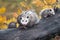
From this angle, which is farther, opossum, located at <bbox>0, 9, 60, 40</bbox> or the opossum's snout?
opossum, located at <bbox>0, 9, 60, 40</bbox>

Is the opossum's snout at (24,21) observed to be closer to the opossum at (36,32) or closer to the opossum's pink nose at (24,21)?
the opossum's pink nose at (24,21)

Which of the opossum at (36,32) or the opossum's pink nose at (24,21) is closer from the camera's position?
the opossum's pink nose at (24,21)

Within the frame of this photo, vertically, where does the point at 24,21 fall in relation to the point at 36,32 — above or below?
above

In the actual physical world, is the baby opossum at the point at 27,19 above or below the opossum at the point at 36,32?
above

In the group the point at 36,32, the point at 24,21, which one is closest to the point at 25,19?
the point at 24,21

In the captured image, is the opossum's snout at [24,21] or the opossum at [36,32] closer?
the opossum's snout at [24,21]

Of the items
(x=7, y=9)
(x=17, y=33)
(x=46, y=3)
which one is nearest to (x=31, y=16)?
(x=17, y=33)

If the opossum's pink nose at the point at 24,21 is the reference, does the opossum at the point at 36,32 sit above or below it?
below

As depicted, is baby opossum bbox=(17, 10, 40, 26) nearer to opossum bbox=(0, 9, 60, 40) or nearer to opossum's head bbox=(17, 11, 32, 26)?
opossum's head bbox=(17, 11, 32, 26)

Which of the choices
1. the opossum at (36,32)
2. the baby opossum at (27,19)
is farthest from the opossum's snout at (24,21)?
the opossum at (36,32)

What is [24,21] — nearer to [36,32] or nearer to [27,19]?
[27,19]

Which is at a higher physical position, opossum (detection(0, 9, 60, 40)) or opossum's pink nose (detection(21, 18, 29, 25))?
opossum's pink nose (detection(21, 18, 29, 25))

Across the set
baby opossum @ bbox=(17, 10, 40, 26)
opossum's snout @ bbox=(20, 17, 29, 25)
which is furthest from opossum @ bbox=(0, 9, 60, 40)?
opossum's snout @ bbox=(20, 17, 29, 25)

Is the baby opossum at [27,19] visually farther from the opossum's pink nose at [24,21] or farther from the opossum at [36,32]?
the opossum at [36,32]
